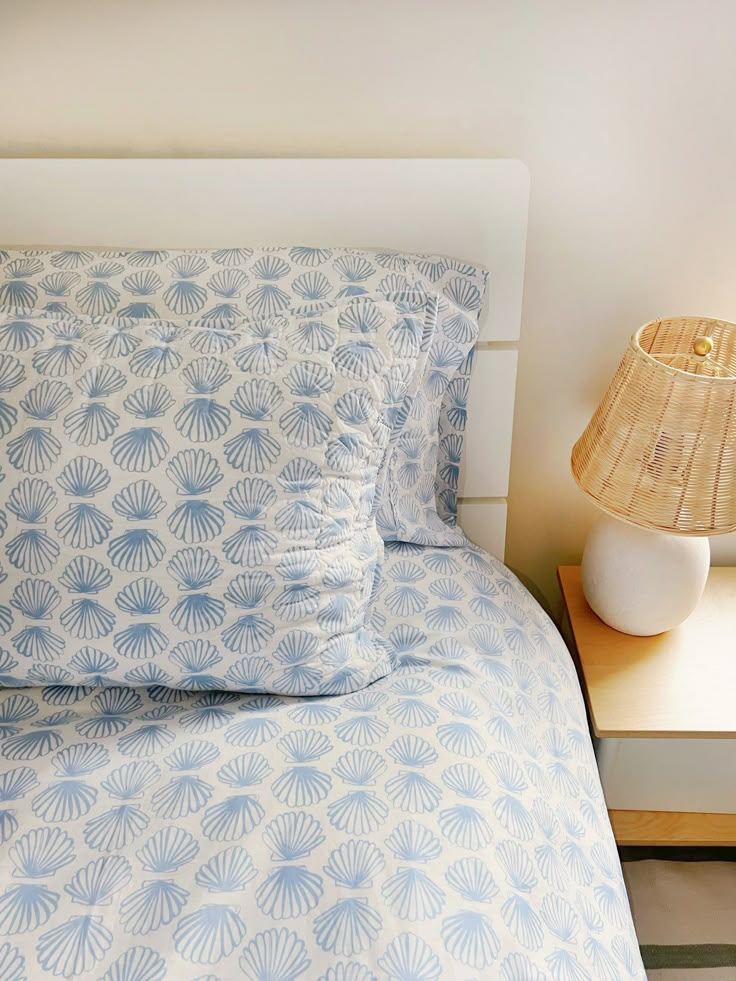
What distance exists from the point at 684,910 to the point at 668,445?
0.76 m

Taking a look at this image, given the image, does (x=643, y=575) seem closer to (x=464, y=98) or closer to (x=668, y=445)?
(x=668, y=445)

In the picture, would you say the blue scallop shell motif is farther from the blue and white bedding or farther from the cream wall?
the cream wall

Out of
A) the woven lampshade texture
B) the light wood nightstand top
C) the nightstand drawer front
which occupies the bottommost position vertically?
the nightstand drawer front

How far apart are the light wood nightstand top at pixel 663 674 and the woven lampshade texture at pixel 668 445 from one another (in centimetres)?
24

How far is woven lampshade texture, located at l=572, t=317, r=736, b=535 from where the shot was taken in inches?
41.0

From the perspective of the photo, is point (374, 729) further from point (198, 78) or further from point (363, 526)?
point (198, 78)

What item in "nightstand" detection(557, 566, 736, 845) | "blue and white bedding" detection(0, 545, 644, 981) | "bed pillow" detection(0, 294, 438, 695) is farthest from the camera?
"nightstand" detection(557, 566, 736, 845)

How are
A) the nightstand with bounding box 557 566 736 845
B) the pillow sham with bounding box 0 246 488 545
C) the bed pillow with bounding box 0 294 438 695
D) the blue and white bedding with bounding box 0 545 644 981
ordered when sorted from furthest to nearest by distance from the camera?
the nightstand with bounding box 557 566 736 845
the pillow sham with bounding box 0 246 488 545
the bed pillow with bounding box 0 294 438 695
the blue and white bedding with bounding box 0 545 644 981

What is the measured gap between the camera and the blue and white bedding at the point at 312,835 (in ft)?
2.26

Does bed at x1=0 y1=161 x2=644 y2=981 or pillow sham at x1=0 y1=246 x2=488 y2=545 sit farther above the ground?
pillow sham at x1=0 y1=246 x2=488 y2=545

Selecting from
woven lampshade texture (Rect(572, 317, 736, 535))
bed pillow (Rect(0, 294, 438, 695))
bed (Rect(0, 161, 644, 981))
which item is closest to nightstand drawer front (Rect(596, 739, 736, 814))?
bed (Rect(0, 161, 644, 981))

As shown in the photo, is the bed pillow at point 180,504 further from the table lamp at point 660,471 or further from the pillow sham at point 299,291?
the table lamp at point 660,471

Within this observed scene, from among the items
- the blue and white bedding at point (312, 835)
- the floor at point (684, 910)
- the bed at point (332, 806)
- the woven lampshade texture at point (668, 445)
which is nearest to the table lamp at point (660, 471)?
the woven lampshade texture at point (668, 445)

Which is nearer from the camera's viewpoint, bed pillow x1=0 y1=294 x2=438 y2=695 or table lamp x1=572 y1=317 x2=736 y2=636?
bed pillow x1=0 y1=294 x2=438 y2=695
